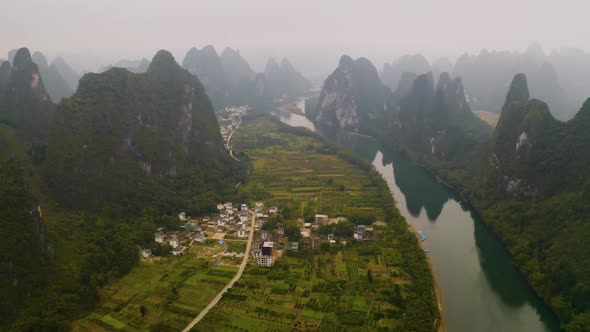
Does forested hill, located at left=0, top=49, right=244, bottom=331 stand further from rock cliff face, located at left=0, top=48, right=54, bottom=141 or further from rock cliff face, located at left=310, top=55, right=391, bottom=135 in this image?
rock cliff face, located at left=310, top=55, right=391, bottom=135

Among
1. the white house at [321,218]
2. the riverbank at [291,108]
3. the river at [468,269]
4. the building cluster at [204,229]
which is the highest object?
the building cluster at [204,229]

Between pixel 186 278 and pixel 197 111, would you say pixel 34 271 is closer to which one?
pixel 186 278

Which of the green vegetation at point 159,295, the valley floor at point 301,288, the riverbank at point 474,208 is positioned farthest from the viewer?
the riverbank at point 474,208

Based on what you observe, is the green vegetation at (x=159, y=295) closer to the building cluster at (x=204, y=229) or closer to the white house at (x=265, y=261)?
the white house at (x=265, y=261)

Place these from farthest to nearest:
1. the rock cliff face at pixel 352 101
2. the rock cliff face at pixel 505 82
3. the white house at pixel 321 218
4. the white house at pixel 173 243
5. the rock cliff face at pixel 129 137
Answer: the rock cliff face at pixel 505 82
the rock cliff face at pixel 352 101
the white house at pixel 321 218
the rock cliff face at pixel 129 137
the white house at pixel 173 243

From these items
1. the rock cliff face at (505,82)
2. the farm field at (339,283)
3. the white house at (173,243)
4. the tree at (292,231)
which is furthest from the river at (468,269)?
the rock cliff face at (505,82)

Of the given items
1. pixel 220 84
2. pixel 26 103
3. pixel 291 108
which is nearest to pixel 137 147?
pixel 26 103

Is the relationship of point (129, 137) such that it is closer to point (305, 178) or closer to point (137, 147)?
point (137, 147)
